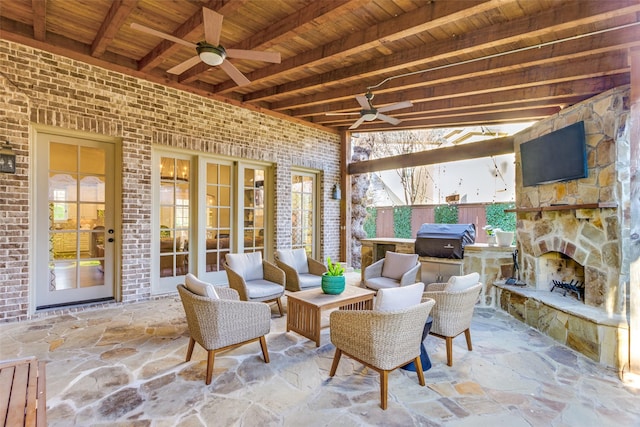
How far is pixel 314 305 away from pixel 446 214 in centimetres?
569

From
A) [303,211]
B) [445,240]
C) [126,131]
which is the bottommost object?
[445,240]

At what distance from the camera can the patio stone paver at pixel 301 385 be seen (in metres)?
2.12

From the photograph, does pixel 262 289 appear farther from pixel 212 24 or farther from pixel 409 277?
pixel 212 24

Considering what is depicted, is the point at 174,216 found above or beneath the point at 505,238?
above

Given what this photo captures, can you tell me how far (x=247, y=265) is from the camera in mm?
4434

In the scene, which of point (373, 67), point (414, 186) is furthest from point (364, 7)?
point (414, 186)

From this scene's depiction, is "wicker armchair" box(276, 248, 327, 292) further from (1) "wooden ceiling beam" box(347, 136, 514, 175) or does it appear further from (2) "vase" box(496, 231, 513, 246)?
(1) "wooden ceiling beam" box(347, 136, 514, 175)

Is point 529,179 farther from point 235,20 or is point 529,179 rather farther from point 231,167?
point 231,167

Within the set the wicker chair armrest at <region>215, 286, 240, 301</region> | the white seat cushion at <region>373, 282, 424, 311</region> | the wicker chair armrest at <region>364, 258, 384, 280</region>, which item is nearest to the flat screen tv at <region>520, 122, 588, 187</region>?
the wicker chair armrest at <region>364, 258, 384, 280</region>

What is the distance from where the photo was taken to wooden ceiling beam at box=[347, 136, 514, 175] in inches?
194

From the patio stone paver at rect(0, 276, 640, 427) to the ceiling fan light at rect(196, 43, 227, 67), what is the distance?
279 cm

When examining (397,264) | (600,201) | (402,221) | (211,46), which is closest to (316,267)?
(397,264)

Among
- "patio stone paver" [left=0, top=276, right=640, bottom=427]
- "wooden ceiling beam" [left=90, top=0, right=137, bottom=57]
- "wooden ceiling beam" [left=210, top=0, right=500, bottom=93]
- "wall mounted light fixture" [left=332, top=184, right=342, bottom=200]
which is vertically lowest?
"patio stone paver" [left=0, top=276, right=640, bottom=427]

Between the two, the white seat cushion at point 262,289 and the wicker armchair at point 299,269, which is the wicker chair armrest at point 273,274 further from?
the wicker armchair at point 299,269
